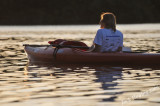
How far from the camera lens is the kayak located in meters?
13.1

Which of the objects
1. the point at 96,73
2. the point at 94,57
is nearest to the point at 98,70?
the point at 96,73

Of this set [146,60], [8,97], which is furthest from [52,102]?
[146,60]

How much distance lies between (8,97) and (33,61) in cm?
739

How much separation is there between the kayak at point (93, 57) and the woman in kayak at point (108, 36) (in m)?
0.16
